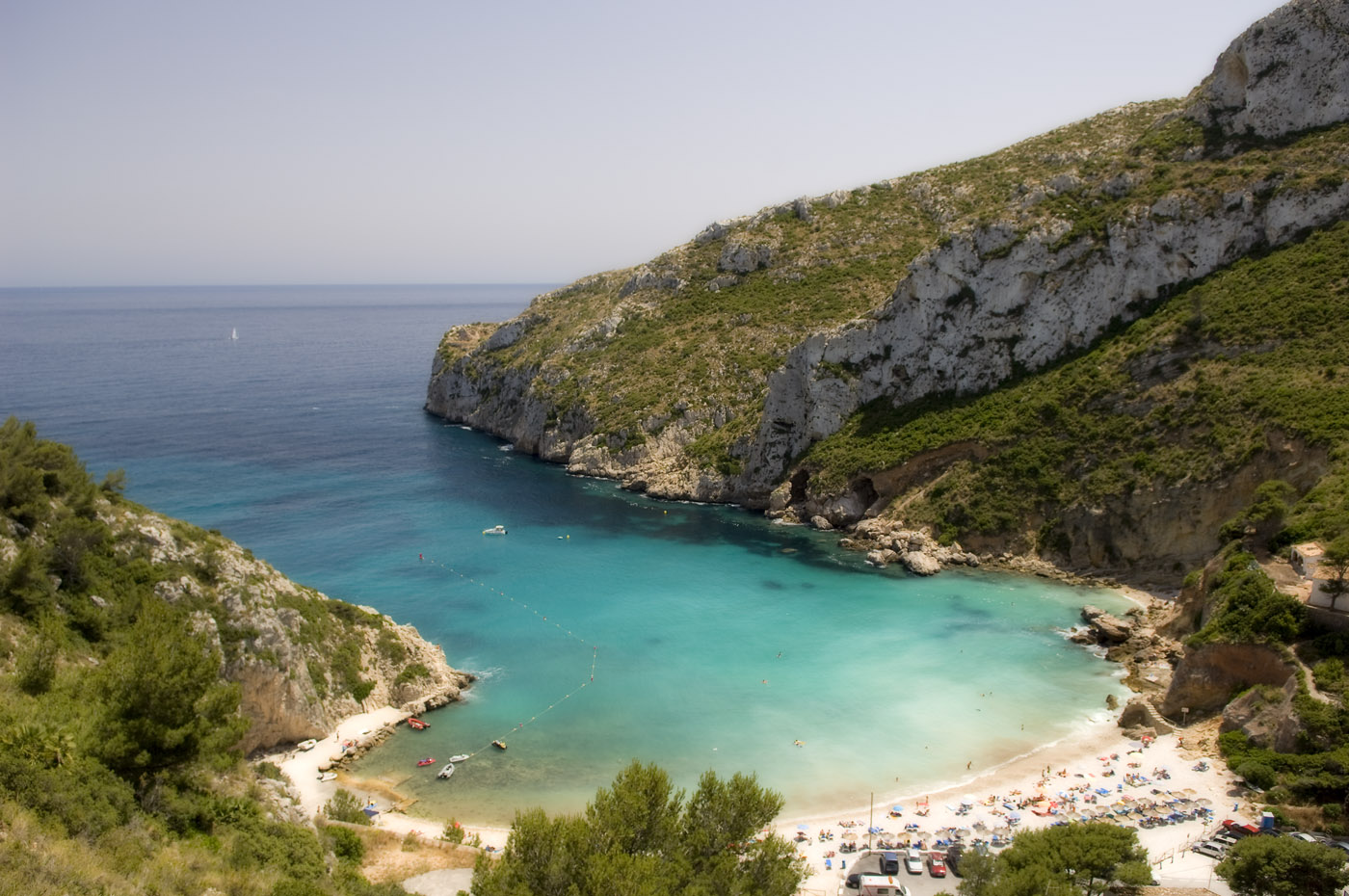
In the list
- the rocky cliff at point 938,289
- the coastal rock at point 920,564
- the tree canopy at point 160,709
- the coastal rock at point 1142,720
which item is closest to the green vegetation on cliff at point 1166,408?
the rocky cliff at point 938,289

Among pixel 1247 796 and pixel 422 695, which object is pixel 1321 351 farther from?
pixel 422 695

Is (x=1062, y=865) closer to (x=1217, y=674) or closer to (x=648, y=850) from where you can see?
(x=648, y=850)

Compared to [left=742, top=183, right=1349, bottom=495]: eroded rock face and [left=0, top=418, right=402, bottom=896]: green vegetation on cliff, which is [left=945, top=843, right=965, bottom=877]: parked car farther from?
A: [left=742, top=183, right=1349, bottom=495]: eroded rock face

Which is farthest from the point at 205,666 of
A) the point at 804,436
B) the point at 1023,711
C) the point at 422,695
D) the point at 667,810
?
the point at 804,436

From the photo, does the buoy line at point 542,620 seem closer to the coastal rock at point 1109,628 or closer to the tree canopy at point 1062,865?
the tree canopy at point 1062,865

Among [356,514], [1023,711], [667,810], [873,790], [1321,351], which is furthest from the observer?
[356,514]

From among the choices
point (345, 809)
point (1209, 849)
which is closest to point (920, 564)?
point (1209, 849)
